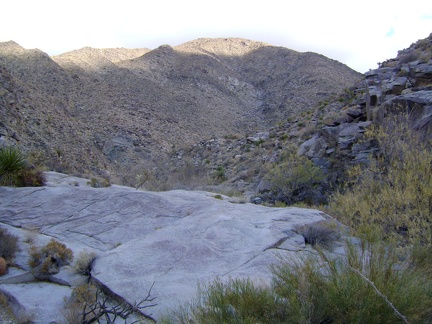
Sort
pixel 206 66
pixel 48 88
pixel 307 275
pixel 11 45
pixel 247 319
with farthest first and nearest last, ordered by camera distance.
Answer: pixel 206 66 → pixel 11 45 → pixel 48 88 → pixel 307 275 → pixel 247 319

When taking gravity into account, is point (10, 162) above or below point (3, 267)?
above

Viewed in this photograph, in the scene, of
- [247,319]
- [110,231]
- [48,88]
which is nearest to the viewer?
[247,319]

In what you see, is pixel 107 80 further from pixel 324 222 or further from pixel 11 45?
pixel 324 222

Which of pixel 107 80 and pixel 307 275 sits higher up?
pixel 107 80

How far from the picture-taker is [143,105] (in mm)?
39594

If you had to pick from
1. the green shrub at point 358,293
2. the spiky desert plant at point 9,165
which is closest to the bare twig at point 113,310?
the green shrub at point 358,293

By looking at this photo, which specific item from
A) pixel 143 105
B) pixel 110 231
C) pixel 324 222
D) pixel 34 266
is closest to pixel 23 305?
pixel 34 266

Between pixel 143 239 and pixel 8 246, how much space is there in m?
2.30

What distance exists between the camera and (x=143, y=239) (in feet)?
27.2

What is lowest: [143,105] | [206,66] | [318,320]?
[318,320]

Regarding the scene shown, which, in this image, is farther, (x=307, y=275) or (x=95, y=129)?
(x=95, y=129)

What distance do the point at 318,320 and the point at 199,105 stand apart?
42202 millimetres

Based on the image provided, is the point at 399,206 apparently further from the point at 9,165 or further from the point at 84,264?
the point at 9,165

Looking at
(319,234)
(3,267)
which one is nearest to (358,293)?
(319,234)
